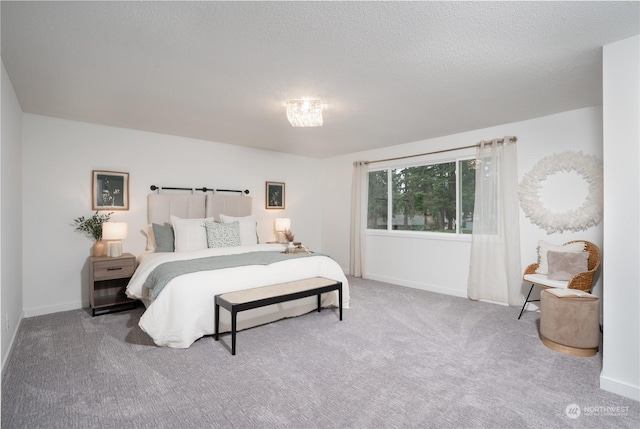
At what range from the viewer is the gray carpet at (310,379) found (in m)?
1.98

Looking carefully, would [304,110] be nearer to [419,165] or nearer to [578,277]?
[419,165]

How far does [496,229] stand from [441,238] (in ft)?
2.69

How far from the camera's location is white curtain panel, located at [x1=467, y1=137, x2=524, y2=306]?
419 centimetres

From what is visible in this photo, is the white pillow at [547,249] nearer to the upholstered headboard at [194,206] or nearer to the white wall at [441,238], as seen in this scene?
the white wall at [441,238]

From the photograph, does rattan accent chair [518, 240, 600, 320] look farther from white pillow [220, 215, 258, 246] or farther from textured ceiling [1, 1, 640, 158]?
white pillow [220, 215, 258, 246]

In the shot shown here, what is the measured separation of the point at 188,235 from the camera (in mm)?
4320

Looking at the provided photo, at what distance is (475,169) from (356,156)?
224 cm

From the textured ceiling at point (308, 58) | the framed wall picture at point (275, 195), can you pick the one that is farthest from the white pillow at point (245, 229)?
the textured ceiling at point (308, 58)

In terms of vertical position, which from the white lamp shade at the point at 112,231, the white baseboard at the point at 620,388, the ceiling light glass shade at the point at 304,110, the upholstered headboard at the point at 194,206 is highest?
the ceiling light glass shade at the point at 304,110

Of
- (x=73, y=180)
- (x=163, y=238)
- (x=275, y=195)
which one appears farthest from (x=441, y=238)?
(x=73, y=180)

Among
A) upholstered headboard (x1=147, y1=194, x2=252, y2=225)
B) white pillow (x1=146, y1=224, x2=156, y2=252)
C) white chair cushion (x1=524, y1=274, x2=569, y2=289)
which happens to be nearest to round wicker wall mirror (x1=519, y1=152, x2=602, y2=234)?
white chair cushion (x1=524, y1=274, x2=569, y2=289)

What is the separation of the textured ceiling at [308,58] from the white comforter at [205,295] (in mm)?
1714

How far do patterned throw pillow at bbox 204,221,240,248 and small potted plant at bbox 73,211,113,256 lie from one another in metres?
1.24

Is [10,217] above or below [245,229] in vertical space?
above
